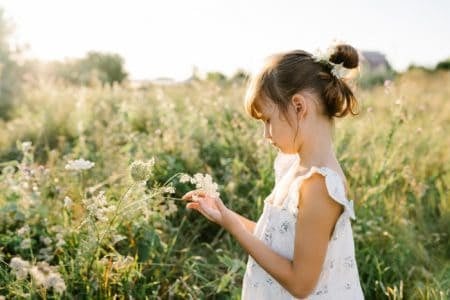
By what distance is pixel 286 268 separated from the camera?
1.89m

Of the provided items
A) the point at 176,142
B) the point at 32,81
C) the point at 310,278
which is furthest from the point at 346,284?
the point at 32,81

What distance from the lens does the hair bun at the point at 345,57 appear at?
2008 millimetres

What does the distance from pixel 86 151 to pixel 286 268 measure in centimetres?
283

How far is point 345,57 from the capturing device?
6.59 feet

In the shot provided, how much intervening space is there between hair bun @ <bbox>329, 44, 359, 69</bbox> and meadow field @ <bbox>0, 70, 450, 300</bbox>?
718 millimetres

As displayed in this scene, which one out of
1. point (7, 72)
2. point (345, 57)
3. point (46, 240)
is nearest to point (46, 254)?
point (46, 240)

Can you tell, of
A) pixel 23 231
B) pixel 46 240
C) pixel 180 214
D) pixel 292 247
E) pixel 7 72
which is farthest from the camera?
pixel 7 72

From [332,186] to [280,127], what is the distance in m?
0.27

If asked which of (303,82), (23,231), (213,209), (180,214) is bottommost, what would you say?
(180,214)

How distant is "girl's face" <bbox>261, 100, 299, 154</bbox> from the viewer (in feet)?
6.40

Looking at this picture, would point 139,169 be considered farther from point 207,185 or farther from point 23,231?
point 23,231

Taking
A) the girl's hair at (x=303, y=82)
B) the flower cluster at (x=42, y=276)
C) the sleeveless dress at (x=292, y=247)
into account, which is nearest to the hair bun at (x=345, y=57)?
the girl's hair at (x=303, y=82)

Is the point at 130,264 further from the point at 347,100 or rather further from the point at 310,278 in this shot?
the point at 347,100

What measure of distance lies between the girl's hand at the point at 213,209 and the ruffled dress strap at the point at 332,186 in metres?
0.22
